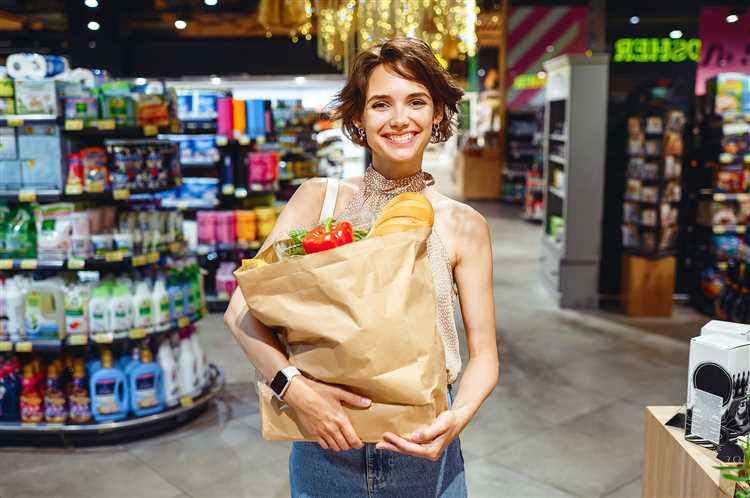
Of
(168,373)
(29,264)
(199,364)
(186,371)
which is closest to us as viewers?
(29,264)

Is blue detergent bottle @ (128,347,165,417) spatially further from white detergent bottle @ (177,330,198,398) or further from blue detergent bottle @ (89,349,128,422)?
white detergent bottle @ (177,330,198,398)

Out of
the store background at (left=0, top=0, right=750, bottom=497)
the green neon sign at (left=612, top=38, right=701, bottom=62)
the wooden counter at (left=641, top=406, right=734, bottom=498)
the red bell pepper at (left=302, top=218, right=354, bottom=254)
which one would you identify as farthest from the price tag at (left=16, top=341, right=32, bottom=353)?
the green neon sign at (left=612, top=38, right=701, bottom=62)

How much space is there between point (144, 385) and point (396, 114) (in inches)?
126

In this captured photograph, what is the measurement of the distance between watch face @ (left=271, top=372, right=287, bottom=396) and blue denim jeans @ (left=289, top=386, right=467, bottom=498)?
264mm

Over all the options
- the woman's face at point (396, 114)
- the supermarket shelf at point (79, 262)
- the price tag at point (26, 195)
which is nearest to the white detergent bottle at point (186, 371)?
the supermarket shelf at point (79, 262)

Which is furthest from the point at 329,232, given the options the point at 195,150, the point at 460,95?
the point at 195,150

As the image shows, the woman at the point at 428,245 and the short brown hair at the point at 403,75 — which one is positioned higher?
the short brown hair at the point at 403,75

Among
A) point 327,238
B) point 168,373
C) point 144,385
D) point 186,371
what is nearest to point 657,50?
point 186,371

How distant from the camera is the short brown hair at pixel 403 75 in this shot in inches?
56.2

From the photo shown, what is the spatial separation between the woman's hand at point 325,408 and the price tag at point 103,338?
3.05m

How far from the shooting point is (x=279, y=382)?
127cm

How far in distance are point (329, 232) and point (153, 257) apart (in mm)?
3215

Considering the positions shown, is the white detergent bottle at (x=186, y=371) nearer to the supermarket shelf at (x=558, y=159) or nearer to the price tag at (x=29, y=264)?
the price tag at (x=29, y=264)

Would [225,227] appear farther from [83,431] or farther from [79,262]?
[83,431]
